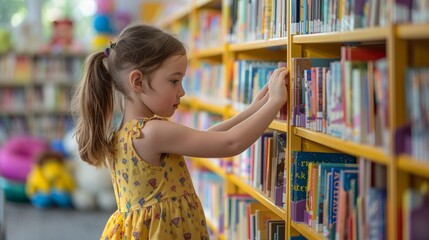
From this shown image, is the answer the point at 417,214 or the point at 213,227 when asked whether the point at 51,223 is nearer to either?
the point at 213,227

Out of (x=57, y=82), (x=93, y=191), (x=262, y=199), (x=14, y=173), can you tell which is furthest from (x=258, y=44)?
(x=57, y=82)

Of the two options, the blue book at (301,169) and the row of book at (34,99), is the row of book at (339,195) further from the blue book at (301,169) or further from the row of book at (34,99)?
the row of book at (34,99)

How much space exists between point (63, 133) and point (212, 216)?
4231mm

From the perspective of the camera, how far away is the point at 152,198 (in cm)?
219

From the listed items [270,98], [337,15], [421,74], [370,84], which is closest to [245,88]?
[270,98]

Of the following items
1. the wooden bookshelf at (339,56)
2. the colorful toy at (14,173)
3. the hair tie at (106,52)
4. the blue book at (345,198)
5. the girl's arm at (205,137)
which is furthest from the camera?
the colorful toy at (14,173)

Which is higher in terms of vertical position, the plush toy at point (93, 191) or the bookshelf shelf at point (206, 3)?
the bookshelf shelf at point (206, 3)

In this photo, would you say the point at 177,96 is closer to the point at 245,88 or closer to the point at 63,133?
the point at 245,88

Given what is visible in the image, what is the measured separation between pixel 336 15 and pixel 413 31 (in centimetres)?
59

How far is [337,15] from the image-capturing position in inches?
77.9

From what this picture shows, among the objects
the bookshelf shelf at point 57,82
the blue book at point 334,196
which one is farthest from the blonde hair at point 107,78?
the bookshelf shelf at point 57,82

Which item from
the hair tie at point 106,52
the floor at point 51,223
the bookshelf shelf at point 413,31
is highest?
the bookshelf shelf at point 413,31

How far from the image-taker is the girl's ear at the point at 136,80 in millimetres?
2204

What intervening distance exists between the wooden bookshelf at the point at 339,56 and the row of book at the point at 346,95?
3 cm
